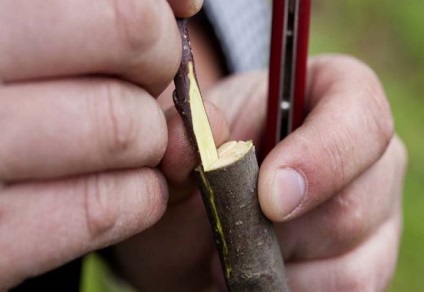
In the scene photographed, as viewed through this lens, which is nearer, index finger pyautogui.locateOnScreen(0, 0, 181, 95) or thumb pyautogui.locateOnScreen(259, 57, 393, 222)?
index finger pyautogui.locateOnScreen(0, 0, 181, 95)

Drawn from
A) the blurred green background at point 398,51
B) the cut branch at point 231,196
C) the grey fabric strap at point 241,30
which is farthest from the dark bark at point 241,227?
the blurred green background at point 398,51

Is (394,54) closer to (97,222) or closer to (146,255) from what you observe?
(146,255)

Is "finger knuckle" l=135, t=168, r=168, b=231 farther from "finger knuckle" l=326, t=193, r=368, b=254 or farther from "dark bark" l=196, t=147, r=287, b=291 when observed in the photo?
"finger knuckle" l=326, t=193, r=368, b=254

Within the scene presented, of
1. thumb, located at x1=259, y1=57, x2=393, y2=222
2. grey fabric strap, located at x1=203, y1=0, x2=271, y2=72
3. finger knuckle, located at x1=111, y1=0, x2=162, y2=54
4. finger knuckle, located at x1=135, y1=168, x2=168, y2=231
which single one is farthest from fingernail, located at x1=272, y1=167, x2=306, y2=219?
grey fabric strap, located at x1=203, y1=0, x2=271, y2=72

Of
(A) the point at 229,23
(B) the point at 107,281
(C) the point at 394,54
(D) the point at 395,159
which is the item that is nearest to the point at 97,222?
(D) the point at 395,159

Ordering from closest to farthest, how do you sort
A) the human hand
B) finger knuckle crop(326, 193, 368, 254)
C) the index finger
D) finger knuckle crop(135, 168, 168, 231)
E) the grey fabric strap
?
the index finger → finger knuckle crop(135, 168, 168, 231) → the human hand → finger knuckle crop(326, 193, 368, 254) → the grey fabric strap

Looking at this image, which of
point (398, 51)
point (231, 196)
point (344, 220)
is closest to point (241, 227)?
point (231, 196)
